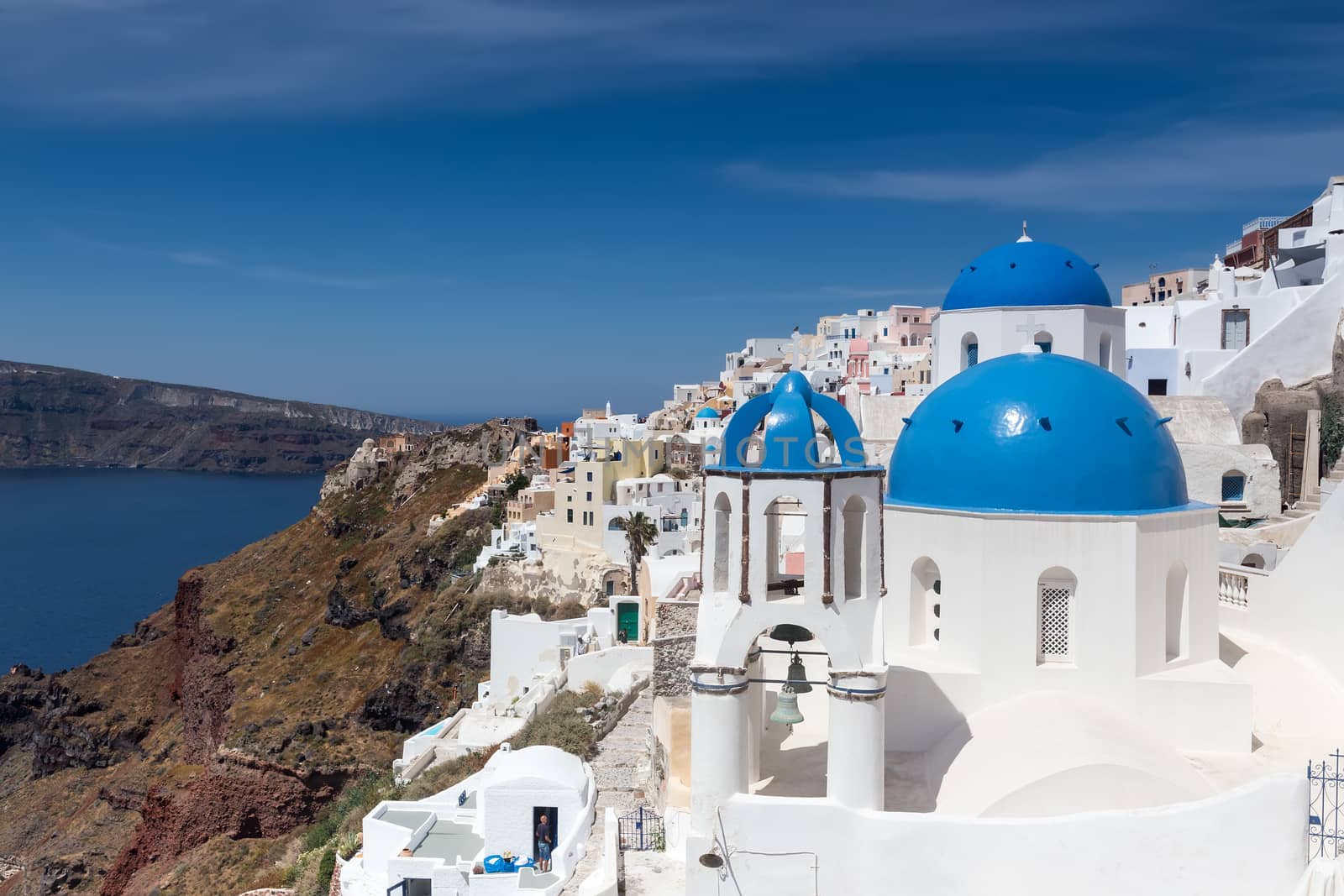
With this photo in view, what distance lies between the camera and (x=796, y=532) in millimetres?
25062

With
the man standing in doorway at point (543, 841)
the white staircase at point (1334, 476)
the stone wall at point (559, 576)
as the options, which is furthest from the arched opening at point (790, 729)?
the stone wall at point (559, 576)

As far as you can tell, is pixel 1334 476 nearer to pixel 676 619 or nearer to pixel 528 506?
pixel 676 619

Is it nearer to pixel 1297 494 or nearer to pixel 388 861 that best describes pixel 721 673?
pixel 388 861

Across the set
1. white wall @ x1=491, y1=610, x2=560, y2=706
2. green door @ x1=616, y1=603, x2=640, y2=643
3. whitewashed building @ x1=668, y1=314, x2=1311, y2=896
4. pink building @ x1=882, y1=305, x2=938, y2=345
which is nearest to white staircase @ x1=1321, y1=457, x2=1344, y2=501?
whitewashed building @ x1=668, y1=314, x2=1311, y2=896

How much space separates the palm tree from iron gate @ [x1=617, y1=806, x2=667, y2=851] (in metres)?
22.5

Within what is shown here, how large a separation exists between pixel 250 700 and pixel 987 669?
35.8 m

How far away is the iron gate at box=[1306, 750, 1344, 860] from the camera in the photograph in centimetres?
852

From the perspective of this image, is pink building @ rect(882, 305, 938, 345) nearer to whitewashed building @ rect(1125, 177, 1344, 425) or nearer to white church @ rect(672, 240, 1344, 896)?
whitewashed building @ rect(1125, 177, 1344, 425)

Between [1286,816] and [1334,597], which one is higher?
[1334,597]

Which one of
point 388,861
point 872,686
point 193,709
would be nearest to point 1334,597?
point 872,686

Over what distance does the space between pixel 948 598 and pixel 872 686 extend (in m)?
2.50

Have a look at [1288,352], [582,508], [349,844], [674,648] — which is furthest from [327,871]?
[1288,352]

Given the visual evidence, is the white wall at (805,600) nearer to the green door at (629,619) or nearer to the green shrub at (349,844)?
the green shrub at (349,844)

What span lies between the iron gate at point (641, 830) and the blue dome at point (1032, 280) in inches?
421
